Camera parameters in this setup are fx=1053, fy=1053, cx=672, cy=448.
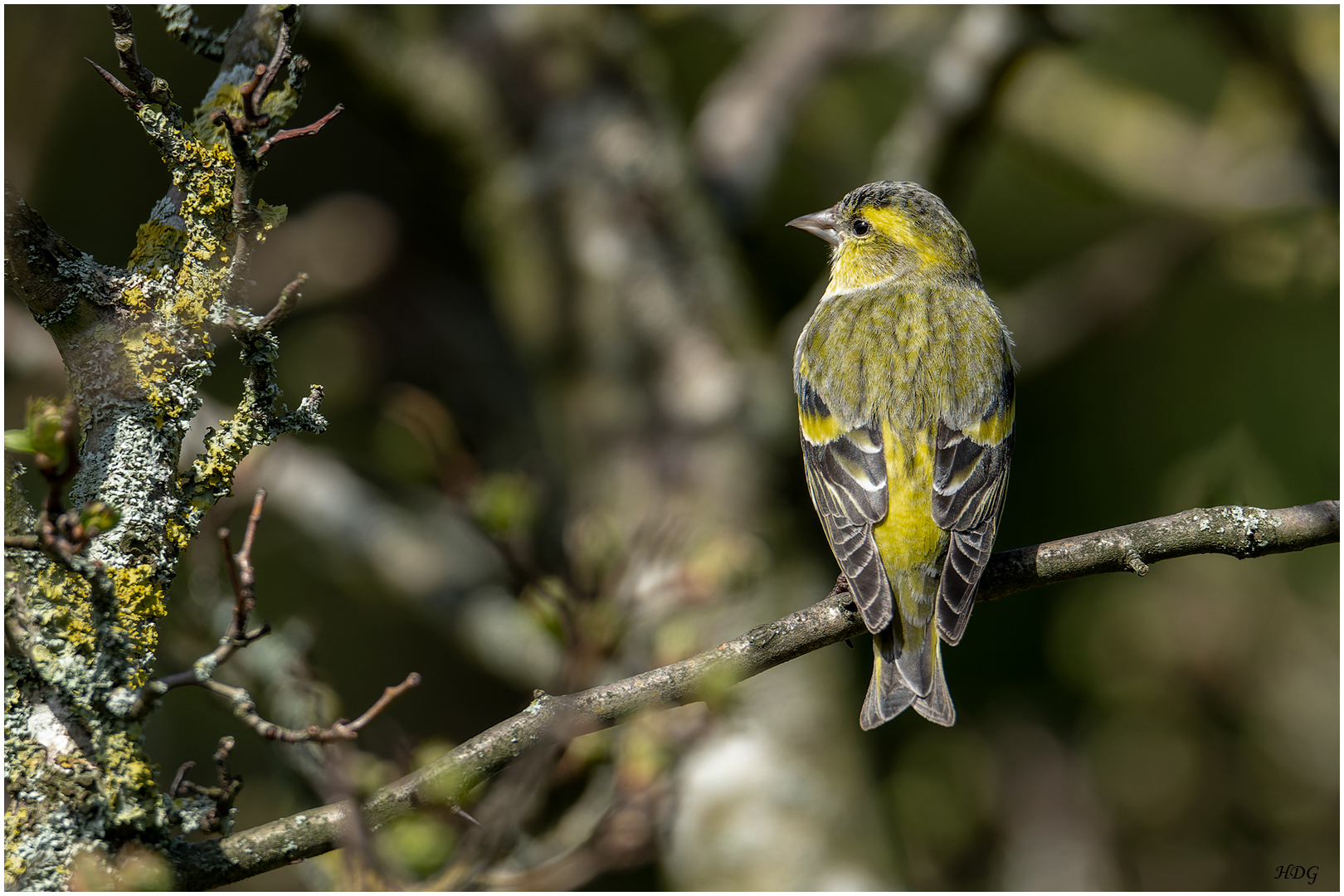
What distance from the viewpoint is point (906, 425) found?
3279 mm

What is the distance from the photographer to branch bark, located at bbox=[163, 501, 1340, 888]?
1.64m

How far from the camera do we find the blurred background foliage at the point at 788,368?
4797 millimetres

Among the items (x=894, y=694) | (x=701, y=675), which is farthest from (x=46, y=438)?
(x=894, y=694)

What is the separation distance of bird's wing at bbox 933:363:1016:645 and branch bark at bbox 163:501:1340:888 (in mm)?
96

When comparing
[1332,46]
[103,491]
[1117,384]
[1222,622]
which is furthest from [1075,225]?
[103,491]

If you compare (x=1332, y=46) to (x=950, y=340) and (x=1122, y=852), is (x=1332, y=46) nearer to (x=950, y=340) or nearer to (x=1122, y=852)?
(x=950, y=340)

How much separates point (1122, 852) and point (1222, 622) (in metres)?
1.51

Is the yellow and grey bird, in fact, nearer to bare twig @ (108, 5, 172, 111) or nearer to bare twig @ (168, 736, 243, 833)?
bare twig @ (168, 736, 243, 833)

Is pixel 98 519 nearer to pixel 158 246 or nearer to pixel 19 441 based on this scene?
pixel 19 441

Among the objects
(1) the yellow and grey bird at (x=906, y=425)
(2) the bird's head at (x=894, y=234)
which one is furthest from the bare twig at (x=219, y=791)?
(2) the bird's head at (x=894, y=234)

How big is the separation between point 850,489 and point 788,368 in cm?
187

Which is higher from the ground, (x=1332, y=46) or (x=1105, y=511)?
(x=1332, y=46)

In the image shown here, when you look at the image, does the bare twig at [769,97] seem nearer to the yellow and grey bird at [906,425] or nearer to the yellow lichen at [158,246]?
the yellow and grey bird at [906,425]

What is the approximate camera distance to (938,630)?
9.41 feet
